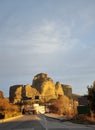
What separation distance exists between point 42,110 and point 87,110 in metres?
140

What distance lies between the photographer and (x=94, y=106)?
48.2 m

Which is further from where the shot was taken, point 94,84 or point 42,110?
point 42,110

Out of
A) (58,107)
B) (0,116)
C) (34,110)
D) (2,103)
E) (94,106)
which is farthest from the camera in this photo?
(58,107)

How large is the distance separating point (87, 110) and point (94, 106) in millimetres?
10637

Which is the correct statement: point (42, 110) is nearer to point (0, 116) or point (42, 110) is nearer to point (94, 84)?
point (0, 116)

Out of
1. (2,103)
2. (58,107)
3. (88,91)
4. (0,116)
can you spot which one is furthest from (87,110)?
(58,107)

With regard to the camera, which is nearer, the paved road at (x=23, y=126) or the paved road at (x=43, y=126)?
the paved road at (x=43, y=126)

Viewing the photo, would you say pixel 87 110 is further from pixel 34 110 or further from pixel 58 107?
pixel 58 107

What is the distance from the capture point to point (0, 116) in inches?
3376

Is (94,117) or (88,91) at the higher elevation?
(88,91)

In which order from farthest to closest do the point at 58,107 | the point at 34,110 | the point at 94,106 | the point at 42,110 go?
the point at 42,110, the point at 58,107, the point at 34,110, the point at 94,106

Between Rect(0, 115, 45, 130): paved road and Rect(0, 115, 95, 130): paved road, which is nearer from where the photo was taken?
Rect(0, 115, 95, 130): paved road

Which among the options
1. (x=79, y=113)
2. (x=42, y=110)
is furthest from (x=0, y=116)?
(x=42, y=110)

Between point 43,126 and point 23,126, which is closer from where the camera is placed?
point 43,126
